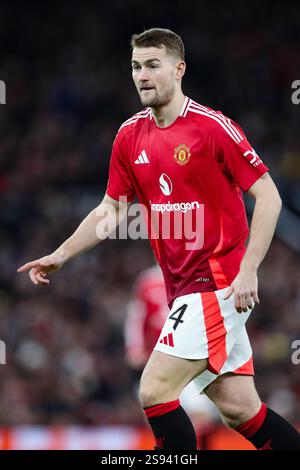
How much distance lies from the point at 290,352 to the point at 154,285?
355 centimetres

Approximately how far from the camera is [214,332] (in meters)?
4.85

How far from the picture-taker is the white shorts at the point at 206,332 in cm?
477

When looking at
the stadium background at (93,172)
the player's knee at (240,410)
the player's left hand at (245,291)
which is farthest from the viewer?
the stadium background at (93,172)

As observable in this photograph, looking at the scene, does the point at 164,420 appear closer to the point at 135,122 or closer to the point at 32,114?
the point at 135,122

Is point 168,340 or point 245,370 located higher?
point 168,340

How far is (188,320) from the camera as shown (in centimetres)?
483

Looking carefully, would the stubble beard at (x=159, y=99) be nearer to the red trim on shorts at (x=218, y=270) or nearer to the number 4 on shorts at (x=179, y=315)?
the red trim on shorts at (x=218, y=270)

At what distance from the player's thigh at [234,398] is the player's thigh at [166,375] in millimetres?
271

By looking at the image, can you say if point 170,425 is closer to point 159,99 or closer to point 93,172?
point 159,99

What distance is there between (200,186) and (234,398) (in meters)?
1.04

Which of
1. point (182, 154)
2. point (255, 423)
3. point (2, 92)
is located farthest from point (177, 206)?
point (2, 92)

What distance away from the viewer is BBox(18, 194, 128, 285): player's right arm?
497 centimetres

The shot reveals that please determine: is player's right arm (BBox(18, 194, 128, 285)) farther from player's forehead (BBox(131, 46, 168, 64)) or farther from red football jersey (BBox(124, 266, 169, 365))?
red football jersey (BBox(124, 266, 169, 365))

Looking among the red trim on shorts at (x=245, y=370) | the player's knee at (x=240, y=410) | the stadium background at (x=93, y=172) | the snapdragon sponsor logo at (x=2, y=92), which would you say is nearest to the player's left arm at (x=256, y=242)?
the red trim on shorts at (x=245, y=370)
